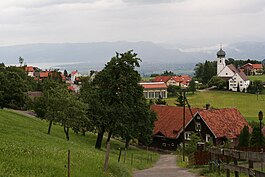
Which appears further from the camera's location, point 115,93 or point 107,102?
point 107,102

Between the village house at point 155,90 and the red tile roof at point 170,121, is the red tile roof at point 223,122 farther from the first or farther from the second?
the village house at point 155,90

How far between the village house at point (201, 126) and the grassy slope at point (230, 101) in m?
38.0

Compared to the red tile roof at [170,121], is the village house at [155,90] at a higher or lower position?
higher

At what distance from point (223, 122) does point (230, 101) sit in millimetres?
64554

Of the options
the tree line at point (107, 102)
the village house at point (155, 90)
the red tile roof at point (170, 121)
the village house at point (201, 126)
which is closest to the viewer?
the tree line at point (107, 102)

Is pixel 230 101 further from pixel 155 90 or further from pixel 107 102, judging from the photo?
pixel 107 102

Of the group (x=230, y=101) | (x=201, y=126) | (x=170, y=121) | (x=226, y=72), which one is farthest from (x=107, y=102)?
(x=226, y=72)

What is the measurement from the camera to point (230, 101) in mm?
127625

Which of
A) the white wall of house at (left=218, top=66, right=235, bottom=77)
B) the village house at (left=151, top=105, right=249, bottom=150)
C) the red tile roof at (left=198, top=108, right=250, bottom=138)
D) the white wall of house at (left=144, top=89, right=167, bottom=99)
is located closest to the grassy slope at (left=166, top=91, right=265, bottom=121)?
the white wall of house at (left=144, top=89, right=167, bottom=99)

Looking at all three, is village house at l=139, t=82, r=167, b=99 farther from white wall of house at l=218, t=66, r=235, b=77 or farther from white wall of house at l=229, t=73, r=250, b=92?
white wall of house at l=218, t=66, r=235, b=77

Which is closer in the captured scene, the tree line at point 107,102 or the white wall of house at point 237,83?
the tree line at point 107,102

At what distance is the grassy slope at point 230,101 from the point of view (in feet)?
374

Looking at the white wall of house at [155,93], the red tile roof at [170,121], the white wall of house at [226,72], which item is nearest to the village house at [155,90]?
the white wall of house at [155,93]

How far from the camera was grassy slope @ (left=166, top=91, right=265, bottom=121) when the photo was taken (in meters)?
114
